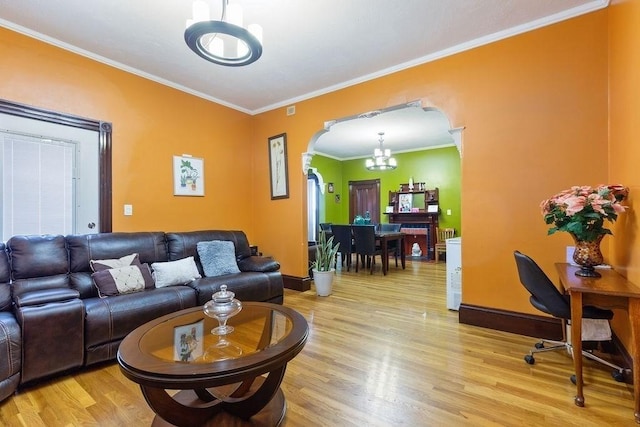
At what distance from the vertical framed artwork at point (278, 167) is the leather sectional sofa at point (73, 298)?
1563 millimetres

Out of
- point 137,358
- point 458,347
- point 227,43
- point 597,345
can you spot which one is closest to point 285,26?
point 227,43

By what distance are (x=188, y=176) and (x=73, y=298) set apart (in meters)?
2.14

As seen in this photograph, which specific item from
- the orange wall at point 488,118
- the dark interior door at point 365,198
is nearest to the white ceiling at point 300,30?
the orange wall at point 488,118

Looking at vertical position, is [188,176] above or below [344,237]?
above

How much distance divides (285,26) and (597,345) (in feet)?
12.2

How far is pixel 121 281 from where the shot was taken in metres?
2.54

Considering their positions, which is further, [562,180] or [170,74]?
[170,74]

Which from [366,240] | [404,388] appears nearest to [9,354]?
[404,388]

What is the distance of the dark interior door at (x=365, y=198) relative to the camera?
817 cm

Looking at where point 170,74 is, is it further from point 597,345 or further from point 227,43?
point 597,345

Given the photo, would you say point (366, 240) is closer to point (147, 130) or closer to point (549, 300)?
point (549, 300)

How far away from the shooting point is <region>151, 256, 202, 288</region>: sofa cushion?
2.84 metres

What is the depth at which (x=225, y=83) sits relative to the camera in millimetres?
3783

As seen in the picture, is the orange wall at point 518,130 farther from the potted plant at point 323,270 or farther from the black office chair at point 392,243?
the black office chair at point 392,243
